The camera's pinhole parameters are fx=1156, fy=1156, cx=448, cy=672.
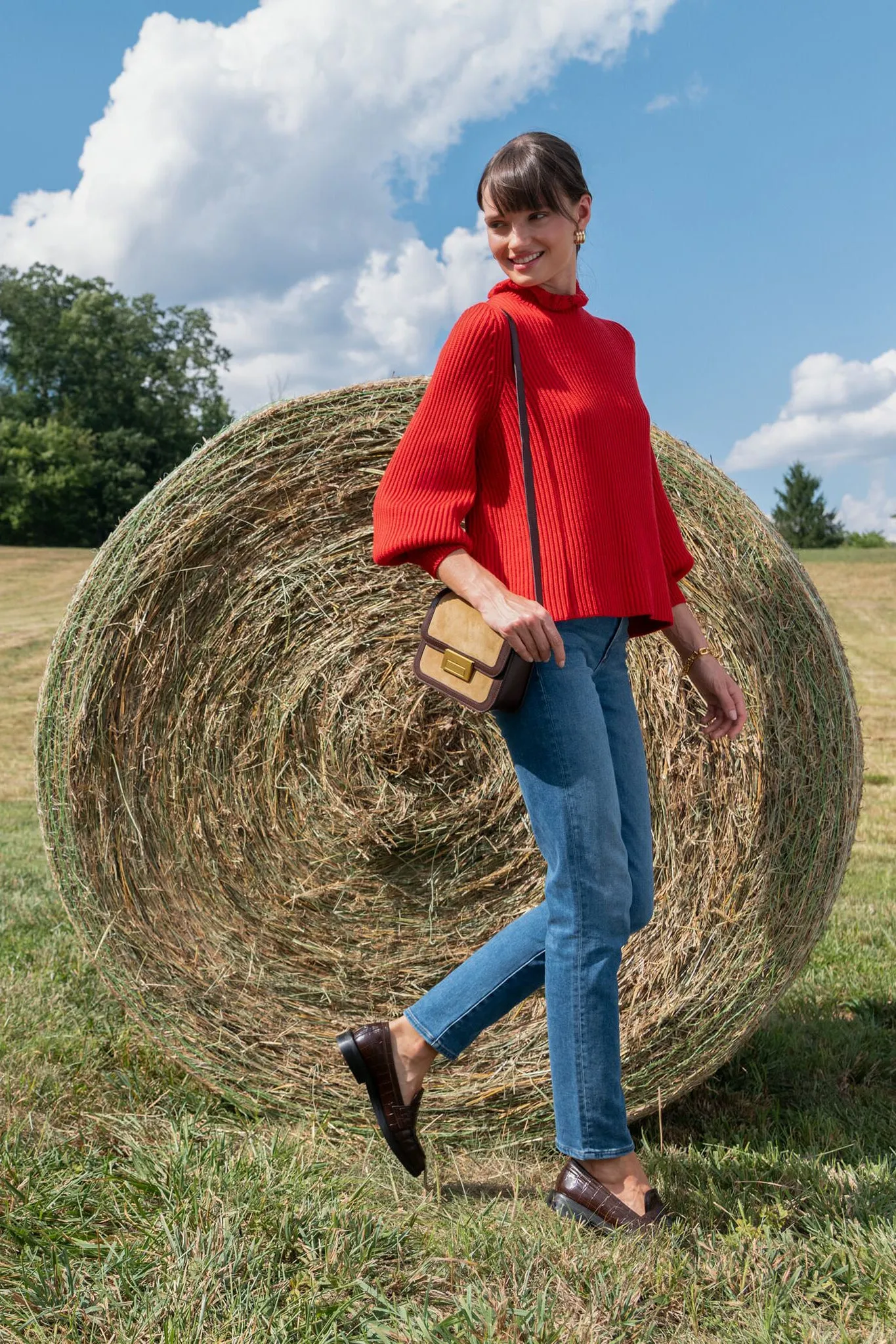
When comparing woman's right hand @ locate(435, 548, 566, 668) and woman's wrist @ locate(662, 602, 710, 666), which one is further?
woman's wrist @ locate(662, 602, 710, 666)

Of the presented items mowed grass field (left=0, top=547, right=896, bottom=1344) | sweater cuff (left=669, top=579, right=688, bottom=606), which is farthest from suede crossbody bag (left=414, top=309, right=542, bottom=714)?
mowed grass field (left=0, top=547, right=896, bottom=1344)

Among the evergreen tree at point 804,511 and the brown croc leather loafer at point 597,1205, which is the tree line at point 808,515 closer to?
the evergreen tree at point 804,511

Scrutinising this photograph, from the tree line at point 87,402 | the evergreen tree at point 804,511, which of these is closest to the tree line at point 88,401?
the tree line at point 87,402

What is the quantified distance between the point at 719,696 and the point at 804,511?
51.5 m

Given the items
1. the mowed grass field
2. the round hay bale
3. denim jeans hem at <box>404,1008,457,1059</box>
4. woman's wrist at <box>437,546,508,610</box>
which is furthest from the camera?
the round hay bale

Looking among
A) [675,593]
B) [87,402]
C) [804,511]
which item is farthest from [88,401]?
[675,593]

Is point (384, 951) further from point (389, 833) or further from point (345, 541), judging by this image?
point (345, 541)

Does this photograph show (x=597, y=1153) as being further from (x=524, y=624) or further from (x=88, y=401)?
(x=88, y=401)

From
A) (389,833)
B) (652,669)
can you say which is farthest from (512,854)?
(652,669)

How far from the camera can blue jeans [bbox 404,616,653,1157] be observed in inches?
76.2

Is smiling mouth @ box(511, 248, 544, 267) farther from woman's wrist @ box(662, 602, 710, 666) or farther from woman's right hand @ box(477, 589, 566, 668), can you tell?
woman's wrist @ box(662, 602, 710, 666)

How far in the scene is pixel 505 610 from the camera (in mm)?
1865

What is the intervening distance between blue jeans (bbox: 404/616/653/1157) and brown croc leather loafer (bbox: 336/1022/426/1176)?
0.23 metres

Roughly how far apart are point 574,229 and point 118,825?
1891 millimetres
